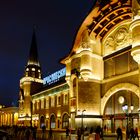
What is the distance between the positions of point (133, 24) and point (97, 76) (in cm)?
1111

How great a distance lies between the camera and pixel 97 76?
1567 inches

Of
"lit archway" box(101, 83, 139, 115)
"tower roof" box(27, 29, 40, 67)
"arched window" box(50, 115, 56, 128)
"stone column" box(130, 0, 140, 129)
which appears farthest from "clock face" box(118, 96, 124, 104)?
"tower roof" box(27, 29, 40, 67)

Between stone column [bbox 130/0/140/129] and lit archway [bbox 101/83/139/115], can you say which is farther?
lit archway [bbox 101/83/139/115]

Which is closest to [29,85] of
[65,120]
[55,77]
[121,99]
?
[55,77]

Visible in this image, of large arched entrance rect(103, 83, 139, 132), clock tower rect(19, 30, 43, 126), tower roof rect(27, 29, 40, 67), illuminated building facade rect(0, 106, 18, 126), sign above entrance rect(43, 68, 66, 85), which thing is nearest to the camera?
large arched entrance rect(103, 83, 139, 132)

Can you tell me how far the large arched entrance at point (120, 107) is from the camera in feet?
108

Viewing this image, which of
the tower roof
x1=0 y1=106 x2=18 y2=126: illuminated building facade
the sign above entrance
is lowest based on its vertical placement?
x1=0 y1=106 x2=18 y2=126: illuminated building facade

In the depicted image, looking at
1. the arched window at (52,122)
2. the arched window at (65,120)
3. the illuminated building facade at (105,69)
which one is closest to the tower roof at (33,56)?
the arched window at (52,122)

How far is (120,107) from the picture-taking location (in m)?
35.7

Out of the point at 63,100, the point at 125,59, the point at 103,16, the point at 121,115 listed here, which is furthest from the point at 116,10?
the point at 63,100

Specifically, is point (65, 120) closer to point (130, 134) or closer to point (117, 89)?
point (117, 89)

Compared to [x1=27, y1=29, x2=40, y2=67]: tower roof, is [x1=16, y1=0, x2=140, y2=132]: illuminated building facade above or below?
below

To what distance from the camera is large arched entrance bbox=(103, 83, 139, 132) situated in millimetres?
32906

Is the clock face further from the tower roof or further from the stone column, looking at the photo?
the tower roof
